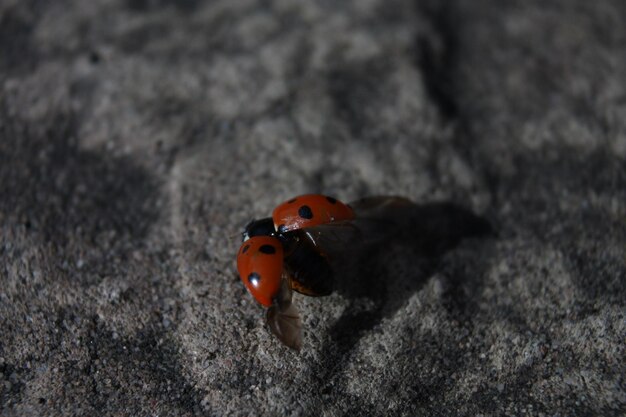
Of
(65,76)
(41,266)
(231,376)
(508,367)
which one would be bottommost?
(508,367)

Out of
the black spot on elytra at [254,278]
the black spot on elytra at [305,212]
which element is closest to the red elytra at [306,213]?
the black spot on elytra at [305,212]

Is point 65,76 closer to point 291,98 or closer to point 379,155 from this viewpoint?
point 291,98

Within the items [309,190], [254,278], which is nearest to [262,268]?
[254,278]

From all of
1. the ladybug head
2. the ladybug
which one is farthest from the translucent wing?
the ladybug head

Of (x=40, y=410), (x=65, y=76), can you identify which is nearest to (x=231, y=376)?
(x=40, y=410)

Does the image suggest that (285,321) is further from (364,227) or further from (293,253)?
(364,227)

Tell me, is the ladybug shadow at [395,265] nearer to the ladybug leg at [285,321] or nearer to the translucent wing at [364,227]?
the translucent wing at [364,227]

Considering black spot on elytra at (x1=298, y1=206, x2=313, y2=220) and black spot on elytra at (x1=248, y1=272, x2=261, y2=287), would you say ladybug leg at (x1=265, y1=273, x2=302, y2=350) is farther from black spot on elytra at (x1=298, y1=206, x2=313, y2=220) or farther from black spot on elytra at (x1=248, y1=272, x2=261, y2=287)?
black spot on elytra at (x1=298, y1=206, x2=313, y2=220)

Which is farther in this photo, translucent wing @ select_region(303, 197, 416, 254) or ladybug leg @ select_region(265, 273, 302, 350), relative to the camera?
translucent wing @ select_region(303, 197, 416, 254)
